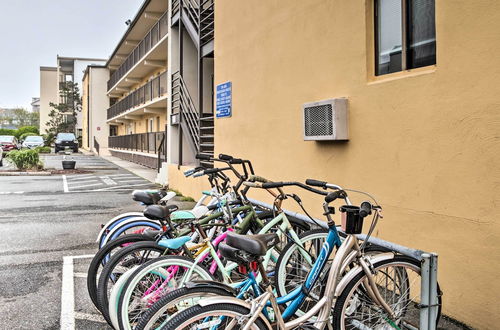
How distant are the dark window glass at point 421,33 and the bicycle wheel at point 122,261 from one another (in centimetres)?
289

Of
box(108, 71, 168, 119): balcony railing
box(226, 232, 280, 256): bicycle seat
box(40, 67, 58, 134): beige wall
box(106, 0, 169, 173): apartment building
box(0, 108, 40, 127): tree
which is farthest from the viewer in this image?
box(0, 108, 40, 127): tree

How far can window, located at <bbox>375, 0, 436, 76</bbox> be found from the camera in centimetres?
387

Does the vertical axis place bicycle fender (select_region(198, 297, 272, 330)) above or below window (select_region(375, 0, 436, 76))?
below

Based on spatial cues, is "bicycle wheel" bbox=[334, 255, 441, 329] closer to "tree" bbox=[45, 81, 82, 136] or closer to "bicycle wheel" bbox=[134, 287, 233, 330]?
"bicycle wheel" bbox=[134, 287, 233, 330]

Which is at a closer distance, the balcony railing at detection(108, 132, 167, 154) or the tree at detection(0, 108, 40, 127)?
the balcony railing at detection(108, 132, 167, 154)

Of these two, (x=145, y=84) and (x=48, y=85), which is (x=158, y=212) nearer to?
(x=145, y=84)

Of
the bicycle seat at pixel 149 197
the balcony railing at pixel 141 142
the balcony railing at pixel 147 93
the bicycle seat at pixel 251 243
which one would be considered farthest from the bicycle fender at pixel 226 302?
the balcony railing at pixel 147 93

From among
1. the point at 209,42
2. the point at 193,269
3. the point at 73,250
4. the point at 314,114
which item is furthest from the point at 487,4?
the point at 209,42

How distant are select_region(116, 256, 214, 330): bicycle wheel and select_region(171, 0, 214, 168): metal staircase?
6772 millimetres

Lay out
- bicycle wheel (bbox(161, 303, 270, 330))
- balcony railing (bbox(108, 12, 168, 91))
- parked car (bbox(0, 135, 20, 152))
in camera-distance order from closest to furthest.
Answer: bicycle wheel (bbox(161, 303, 270, 330))
balcony railing (bbox(108, 12, 168, 91))
parked car (bbox(0, 135, 20, 152))

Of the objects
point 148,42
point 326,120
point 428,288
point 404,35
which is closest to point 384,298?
point 428,288

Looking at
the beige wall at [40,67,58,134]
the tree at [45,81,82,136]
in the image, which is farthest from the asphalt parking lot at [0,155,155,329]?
the beige wall at [40,67,58,134]

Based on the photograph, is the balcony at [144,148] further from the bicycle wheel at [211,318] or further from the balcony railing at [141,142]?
the bicycle wheel at [211,318]

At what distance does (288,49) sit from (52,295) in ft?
13.8
